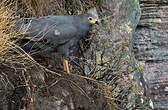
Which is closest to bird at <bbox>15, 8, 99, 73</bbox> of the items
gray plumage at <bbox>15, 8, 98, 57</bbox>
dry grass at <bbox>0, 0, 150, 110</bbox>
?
gray plumage at <bbox>15, 8, 98, 57</bbox>

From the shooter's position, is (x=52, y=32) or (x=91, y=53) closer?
(x=52, y=32)

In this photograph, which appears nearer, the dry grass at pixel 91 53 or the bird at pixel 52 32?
the dry grass at pixel 91 53

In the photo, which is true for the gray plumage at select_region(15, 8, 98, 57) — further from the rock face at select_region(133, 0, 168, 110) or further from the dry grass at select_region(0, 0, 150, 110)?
the rock face at select_region(133, 0, 168, 110)

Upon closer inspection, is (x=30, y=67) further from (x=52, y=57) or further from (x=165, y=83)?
(x=165, y=83)

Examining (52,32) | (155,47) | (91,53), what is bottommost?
(155,47)

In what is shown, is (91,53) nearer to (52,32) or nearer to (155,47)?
(52,32)

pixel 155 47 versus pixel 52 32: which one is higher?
pixel 52 32

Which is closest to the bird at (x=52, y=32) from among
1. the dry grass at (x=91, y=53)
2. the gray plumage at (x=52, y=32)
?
the gray plumage at (x=52, y=32)

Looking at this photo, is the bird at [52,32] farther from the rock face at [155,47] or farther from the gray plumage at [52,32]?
the rock face at [155,47]

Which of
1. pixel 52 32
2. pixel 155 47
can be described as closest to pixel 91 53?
pixel 52 32

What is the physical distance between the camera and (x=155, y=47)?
15.6 ft

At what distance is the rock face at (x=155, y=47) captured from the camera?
15.6 ft

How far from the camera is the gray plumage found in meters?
3.25

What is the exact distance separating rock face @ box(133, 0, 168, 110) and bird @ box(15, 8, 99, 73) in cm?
150
